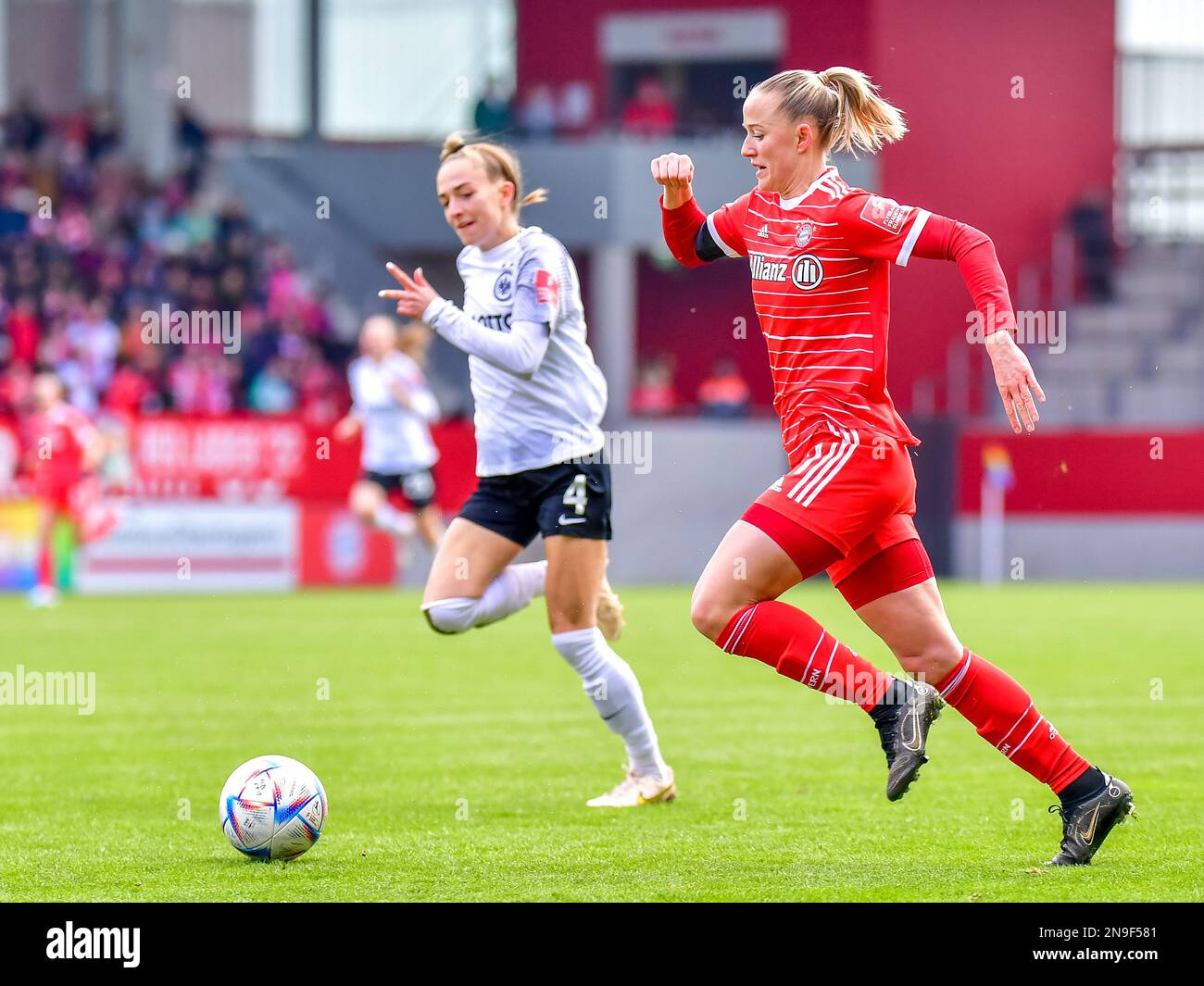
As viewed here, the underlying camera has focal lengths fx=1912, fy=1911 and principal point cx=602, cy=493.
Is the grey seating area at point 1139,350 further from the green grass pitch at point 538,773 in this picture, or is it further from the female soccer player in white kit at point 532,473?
the female soccer player in white kit at point 532,473

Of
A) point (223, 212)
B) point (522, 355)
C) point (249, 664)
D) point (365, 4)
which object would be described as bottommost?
point (249, 664)

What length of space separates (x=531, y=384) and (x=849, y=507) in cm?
180

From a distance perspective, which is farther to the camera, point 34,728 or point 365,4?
point 365,4

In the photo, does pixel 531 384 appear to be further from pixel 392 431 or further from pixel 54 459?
pixel 54 459

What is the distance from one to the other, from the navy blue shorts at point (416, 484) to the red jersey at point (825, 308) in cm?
1191

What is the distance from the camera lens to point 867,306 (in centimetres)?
569

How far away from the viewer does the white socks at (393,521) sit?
1783cm

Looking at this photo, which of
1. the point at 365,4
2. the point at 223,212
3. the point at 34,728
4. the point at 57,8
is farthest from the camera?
the point at 57,8

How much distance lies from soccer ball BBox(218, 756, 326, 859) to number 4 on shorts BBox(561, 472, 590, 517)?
150 centimetres

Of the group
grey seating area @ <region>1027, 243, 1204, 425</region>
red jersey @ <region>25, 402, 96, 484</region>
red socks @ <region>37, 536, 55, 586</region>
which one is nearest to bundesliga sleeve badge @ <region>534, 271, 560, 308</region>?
red jersey @ <region>25, 402, 96, 484</region>

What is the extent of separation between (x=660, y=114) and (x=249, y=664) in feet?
51.0

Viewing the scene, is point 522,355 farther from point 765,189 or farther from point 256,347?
point 256,347

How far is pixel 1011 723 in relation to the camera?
18.6 ft
